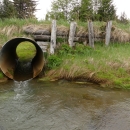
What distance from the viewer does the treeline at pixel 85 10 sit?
61.0 ft

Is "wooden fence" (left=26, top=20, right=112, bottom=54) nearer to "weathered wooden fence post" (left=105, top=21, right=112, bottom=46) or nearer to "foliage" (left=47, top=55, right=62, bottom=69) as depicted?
"weathered wooden fence post" (left=105, top=21, right=112, bottom=46)

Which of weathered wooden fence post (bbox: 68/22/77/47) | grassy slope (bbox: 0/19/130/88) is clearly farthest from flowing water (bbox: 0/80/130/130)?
weathered wooden fence post (bbox: 68/22/77/47)

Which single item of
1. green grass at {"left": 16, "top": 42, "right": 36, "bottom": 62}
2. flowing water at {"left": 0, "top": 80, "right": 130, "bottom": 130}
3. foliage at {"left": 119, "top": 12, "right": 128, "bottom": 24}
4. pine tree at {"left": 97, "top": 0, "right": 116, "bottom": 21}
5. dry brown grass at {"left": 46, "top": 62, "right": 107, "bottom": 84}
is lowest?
flowing water at {"left": 0, "top": 80, "right": 130, "bottom": 130}

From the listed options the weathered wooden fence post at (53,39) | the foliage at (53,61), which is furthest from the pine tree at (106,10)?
the foliage at (53,61)

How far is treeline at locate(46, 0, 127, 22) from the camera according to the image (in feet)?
61.0

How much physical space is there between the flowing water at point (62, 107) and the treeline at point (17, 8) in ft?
52.9

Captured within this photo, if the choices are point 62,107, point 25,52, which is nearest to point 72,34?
point 25,52

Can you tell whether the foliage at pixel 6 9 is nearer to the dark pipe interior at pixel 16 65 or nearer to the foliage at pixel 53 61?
the dark pipe interior at pixel 16 65

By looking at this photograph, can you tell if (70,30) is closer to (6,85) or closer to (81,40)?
(81,40)

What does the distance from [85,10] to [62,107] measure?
1752cm

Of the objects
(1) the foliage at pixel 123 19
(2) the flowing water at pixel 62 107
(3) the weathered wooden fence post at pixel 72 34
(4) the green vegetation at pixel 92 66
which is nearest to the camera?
(2) the flowing water at pixel 62 107

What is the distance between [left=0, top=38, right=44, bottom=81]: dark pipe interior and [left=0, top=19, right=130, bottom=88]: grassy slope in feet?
1.65

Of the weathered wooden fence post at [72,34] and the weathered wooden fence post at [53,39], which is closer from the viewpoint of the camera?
the weathered wooden fence post at [53,39]

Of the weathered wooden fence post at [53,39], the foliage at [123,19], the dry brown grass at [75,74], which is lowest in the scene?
the dry brown grass at [75,74]
